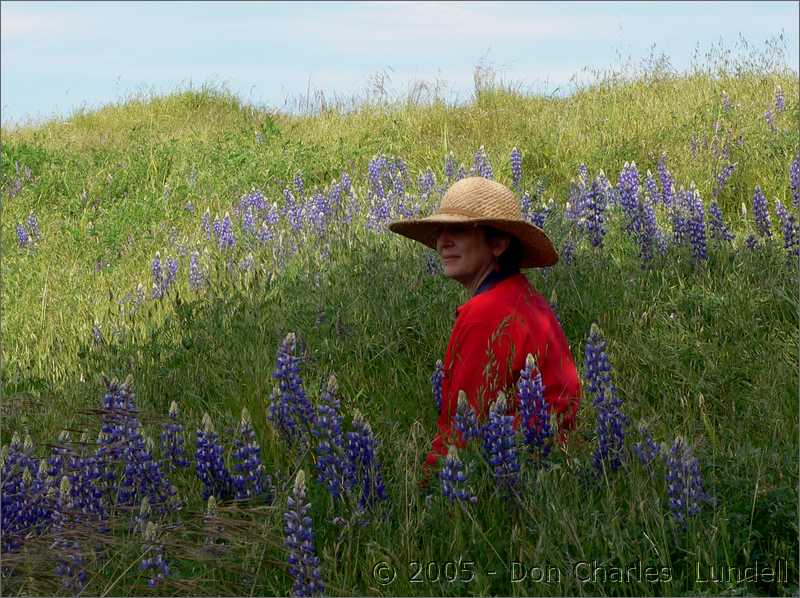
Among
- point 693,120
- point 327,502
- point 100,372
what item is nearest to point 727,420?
point 327,502

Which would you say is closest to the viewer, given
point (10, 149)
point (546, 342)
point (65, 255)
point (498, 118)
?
point (546, 342)

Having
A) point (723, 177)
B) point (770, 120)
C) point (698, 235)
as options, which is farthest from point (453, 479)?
point (770, 120)

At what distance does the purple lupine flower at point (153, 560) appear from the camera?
10.2ft

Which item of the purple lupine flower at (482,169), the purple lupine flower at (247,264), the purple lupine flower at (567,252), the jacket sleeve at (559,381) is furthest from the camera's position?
the purple lupine flower at (482,169)

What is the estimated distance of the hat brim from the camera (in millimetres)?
4391

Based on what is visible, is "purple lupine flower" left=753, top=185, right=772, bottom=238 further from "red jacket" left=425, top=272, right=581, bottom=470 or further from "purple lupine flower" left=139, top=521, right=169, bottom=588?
"purple lupine flower" left=139, top=521, right=169, bottom=588

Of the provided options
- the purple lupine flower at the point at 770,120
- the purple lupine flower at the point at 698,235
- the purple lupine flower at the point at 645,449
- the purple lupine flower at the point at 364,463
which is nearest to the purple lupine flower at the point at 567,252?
the purple lupine flower at the point at 698,235

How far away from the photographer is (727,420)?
14.9ft

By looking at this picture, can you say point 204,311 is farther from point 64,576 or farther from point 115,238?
point 115,238

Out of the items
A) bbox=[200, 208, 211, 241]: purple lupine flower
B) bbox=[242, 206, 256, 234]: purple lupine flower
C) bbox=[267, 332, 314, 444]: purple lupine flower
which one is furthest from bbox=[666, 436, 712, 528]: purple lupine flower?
bbox=[200, 208, 211, 241]: purple lupine flower

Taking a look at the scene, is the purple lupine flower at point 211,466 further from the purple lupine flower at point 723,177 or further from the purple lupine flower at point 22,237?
the purple lupine flower at point 22,237

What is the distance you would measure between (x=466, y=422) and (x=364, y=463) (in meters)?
0.38

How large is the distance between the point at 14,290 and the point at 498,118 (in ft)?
19.2

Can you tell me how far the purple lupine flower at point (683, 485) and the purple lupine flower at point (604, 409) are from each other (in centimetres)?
27
